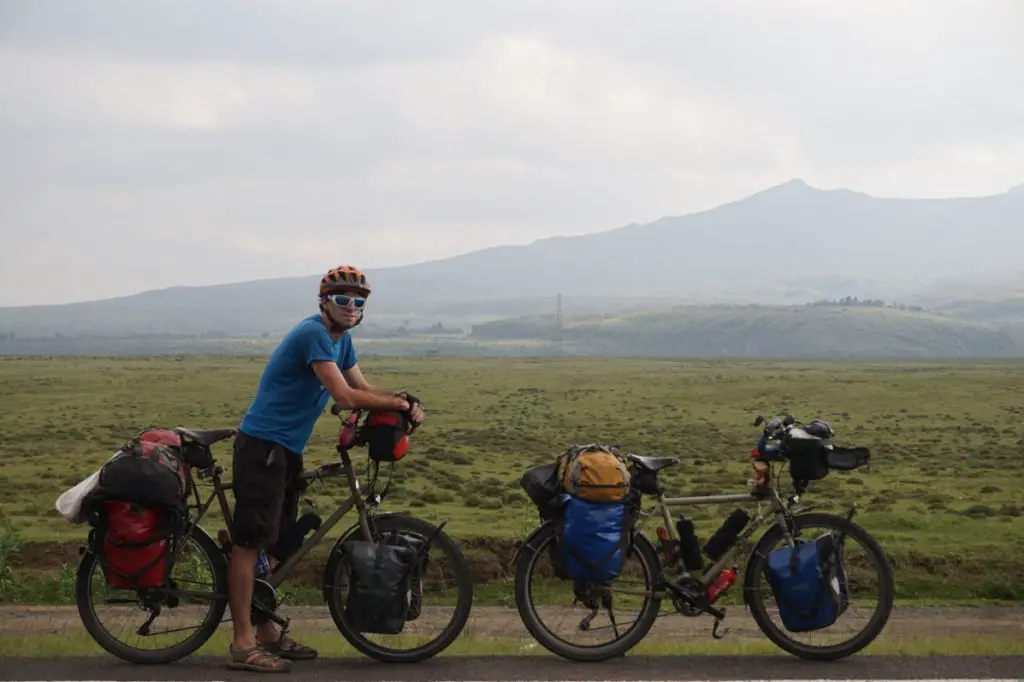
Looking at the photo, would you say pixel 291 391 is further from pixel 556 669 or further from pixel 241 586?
pixel 556 669

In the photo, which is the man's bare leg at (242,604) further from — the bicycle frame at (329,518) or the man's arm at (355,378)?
the man's arm at (355,378)

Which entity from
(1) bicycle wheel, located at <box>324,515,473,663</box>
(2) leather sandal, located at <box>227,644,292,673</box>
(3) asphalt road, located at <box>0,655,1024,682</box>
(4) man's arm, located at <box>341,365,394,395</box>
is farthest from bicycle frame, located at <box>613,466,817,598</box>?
(2) leather sandal, located at <box>227,644,292,673</box>

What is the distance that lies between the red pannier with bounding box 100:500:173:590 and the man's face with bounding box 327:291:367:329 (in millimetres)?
1684

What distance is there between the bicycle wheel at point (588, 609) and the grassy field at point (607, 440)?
25.3ft

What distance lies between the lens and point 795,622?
7145mm

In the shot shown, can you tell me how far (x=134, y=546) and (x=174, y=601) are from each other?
0.51 m

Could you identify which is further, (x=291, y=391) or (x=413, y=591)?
(x=413, y=591)

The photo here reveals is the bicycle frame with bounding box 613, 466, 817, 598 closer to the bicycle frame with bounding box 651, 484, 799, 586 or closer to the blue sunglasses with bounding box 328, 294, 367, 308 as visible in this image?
the bicycle frame with bounding box 651, 484, 799, 586

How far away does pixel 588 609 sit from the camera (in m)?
7.28

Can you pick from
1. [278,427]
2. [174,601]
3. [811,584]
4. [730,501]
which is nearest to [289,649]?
[174,601]

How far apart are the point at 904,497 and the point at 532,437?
19.2 meters

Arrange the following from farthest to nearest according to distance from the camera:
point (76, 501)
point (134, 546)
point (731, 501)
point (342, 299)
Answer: point (731, 501) < point (342, 299) < point (134, 546) < point (76, 501)

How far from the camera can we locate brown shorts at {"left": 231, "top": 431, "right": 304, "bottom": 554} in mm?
6969

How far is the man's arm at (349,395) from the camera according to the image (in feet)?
22.0
